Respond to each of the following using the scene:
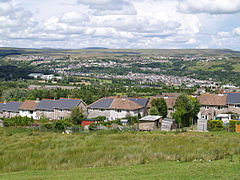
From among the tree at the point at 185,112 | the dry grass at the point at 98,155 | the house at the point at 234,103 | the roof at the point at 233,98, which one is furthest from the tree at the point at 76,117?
the dry grass at the point at 98,155

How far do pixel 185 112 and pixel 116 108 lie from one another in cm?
1490

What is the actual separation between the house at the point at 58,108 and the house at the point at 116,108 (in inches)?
97.5

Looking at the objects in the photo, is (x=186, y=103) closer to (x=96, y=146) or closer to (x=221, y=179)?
(x=96, y=146)

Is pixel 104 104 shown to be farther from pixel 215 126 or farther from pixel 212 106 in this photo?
pixel 215 126

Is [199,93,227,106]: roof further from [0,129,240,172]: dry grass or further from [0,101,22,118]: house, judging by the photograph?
[0,101,22,118]: house

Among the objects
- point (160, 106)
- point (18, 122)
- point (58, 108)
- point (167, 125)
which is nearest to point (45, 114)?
point (58, 108)

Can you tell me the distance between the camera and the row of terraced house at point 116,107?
5978cm

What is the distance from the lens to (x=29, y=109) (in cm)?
6806

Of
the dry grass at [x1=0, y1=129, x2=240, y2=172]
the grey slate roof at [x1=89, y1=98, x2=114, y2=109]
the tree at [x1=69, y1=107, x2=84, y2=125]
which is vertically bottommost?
the tree at [x1=69, y1=107, x2=84, y2=125]

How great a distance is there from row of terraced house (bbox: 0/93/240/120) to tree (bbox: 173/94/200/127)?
208 inches

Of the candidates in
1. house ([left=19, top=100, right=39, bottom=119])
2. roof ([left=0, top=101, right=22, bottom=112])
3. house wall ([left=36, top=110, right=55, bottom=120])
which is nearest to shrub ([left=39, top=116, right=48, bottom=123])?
house wall ([left=36, top=110, right=55, bottom=120])

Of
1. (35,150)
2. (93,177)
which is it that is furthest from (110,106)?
(93,177)

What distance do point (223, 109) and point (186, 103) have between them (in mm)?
10007

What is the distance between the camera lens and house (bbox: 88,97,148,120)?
60969 mm
